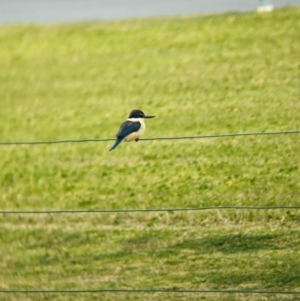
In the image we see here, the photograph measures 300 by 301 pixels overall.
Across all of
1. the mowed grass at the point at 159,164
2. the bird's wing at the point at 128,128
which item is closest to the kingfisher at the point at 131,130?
the bird's wing at the point at 128,128

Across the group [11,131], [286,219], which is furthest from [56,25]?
[286,219]

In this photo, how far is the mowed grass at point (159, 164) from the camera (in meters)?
10.7

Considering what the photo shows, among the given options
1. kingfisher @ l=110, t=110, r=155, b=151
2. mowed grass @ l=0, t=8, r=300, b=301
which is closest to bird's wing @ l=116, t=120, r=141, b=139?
kingfisher @ l=110, t=110, r=155, b=151

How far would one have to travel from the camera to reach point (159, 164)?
1333 centimetres

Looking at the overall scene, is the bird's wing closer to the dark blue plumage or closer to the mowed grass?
the dark blue plumage

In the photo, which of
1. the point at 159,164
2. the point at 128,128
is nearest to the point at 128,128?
the point at 128,128

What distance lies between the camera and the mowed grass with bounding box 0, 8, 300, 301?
35.0ft

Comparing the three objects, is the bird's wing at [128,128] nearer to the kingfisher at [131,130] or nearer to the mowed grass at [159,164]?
the kingfisher at [131,130]

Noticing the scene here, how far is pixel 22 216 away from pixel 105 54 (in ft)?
27.4

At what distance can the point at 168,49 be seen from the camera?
784 inches

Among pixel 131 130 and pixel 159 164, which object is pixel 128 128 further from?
pixel 159 164

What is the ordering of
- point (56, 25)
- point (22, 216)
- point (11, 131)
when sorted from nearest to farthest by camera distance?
1. point (22, 216)
2. point (11, 131)
3. point (56, 25)

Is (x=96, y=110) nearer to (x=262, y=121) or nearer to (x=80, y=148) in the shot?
(x=80, y=148)

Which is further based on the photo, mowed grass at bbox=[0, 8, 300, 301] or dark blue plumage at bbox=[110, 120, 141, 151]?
mowed grass at bbox=[0, 8, 300, 301]
